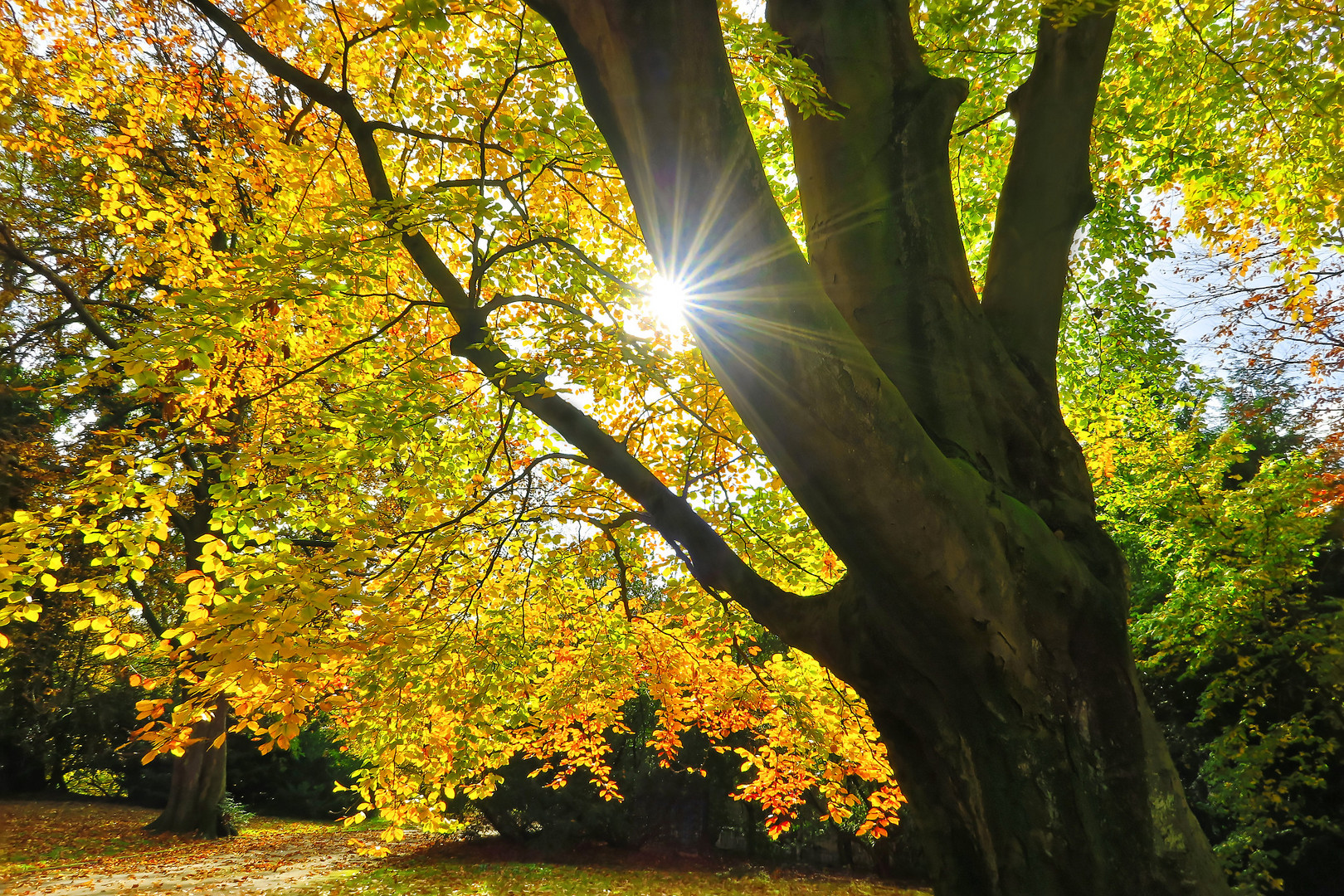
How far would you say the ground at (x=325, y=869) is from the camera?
9.89 meters

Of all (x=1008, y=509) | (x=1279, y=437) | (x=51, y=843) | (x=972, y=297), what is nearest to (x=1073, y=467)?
(x=1008, y=509)

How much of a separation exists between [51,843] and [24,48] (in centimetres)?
1401

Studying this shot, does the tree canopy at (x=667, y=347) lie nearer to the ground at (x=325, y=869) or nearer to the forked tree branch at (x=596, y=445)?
the forked tree branch at (x=596, y=445)

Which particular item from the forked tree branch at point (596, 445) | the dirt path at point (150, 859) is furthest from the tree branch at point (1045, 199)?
the dirt path at point (150, 859)

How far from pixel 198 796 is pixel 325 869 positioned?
185 inches

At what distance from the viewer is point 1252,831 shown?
8438mm

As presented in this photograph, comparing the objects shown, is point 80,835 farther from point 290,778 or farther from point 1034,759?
point 1034,759

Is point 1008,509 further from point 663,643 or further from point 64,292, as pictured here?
point 64,292

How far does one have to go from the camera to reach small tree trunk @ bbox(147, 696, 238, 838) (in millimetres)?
13984

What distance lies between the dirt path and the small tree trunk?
38 cm

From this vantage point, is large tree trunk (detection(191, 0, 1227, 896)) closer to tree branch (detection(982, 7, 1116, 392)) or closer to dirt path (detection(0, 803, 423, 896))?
tree branch (detection(982, 7, 1116, 392))

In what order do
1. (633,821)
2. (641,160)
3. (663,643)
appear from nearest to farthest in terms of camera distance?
(641,160), (663,643), (633,821)

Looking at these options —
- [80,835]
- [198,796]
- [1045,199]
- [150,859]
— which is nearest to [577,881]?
[150,859]

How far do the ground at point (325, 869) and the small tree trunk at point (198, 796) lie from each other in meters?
0.40
